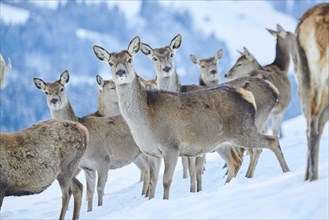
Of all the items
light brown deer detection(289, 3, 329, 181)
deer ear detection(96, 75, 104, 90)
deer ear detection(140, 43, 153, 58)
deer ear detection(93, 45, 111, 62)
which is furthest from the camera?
deer ear detection(96, 75, 104, 90)

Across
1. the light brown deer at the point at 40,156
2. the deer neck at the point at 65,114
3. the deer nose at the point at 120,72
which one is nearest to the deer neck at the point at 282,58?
the deer neck at the point at 65,114

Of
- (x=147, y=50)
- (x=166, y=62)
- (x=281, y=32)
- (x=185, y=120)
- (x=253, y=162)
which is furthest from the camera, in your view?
(x=281, y=32)

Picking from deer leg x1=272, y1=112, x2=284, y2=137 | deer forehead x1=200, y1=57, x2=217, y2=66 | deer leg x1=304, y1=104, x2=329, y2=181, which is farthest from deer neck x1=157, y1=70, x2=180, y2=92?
deer leg x1=304, y1=104, x2=329, y2=181

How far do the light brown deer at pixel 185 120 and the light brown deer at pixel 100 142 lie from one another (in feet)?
9.50

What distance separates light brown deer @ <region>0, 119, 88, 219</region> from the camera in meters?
9.75

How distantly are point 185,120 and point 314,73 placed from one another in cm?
408

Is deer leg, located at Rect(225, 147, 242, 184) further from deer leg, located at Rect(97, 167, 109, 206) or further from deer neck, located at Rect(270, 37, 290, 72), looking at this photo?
deer neck, located at Rect(270, 37, 290, 72)

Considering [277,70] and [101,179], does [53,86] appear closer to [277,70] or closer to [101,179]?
[101,179]

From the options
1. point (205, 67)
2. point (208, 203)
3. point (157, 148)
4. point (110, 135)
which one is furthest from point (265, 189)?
point (205, 67)

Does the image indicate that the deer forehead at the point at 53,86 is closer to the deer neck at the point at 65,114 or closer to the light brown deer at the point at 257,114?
the deer neck at the point at 65,114

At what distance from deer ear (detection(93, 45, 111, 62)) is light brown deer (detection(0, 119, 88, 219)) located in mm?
1312

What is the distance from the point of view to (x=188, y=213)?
21.5 ft

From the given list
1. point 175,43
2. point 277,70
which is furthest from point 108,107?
point 277,70

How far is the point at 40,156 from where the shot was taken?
10016 millimetres
